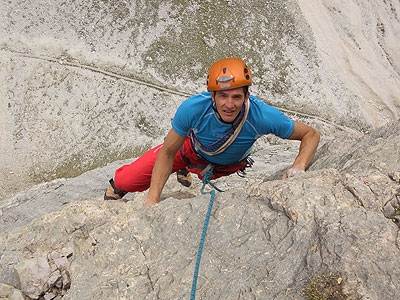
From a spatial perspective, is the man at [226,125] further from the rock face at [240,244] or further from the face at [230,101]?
the rock face at [240,244]

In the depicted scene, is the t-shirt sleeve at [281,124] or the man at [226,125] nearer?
the man at [226,125]

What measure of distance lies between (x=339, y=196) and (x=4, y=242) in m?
6.04

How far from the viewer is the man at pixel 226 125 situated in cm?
689

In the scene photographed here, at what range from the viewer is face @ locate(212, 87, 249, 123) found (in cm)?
688

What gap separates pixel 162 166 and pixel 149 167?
1.26 m

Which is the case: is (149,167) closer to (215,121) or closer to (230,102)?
(215,121)

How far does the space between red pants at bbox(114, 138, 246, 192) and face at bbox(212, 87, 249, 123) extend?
7.39ft

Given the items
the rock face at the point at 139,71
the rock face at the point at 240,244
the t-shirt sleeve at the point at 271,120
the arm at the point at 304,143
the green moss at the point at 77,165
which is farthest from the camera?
the rock face at the point at 139,71

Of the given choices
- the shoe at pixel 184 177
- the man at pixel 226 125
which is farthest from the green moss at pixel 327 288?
the shoe at pixel 184 177

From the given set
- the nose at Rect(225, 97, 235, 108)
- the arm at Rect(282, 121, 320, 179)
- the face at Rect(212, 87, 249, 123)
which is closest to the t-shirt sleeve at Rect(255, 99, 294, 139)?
the arm at Rect(282, 121, 320, 179)

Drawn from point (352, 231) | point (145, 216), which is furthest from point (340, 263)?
point (145, 216)

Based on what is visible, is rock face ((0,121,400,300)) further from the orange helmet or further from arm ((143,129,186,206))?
the orange helmet

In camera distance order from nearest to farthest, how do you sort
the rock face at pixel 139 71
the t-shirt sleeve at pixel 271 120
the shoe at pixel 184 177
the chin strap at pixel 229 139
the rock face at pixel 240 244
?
the rock face at pixel 240 244
the chin strap at pixel 229 139
the t-shirt sleeve at pixel 271 120
the shoe at pixel 184 177
the rock face at pixel 139 71

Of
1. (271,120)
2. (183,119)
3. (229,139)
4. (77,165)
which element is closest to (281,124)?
(271,120)
